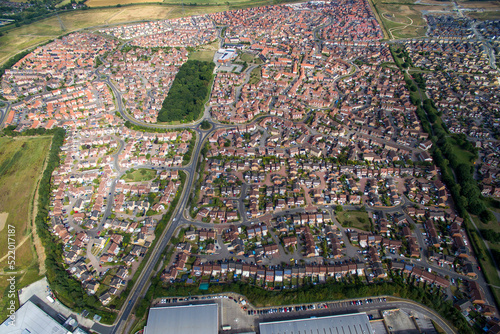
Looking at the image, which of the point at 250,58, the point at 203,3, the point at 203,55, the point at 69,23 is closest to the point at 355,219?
the point at 250,58

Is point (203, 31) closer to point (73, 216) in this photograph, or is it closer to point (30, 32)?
point (30, 32)

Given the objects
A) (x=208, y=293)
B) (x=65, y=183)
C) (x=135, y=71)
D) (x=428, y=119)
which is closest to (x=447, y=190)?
(x=428, y=119)

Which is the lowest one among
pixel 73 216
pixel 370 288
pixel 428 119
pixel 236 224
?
pixel 370 288

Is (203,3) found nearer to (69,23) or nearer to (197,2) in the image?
(197,2)

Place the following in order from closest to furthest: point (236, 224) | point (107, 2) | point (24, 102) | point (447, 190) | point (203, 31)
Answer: point (236, 224) < point (447, 190) < point (24, 102) < point (203, 31) < point (107, 2)

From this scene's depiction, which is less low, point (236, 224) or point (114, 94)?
point (114, 94)

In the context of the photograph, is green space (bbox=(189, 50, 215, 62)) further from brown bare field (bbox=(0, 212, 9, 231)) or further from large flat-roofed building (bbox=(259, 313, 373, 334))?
large flat-roofed building (bbox=(259, 313, 373, 334))
